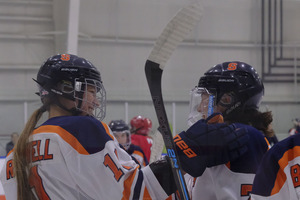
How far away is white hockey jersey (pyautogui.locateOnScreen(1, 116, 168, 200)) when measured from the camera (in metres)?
1.33

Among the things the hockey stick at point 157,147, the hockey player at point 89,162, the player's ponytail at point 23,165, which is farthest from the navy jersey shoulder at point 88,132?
the hockey stick at point 157,147

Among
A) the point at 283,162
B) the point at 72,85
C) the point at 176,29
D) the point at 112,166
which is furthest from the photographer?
the point at 72,85

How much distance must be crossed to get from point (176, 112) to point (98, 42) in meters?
1.20

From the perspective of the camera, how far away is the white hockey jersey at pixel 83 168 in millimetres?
1327

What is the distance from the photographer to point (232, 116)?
4.84ft

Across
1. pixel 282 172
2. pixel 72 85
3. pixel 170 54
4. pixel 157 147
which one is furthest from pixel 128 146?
pixel 282 172

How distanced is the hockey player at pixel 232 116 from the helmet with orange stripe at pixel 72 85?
0.29 m

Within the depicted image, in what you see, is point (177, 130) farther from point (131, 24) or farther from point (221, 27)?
point (131, 24)

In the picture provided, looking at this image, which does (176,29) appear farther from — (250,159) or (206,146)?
(250,159)

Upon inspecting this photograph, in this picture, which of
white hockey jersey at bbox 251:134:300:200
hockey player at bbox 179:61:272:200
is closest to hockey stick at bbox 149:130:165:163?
hockey player at bbox 179:61:272:200

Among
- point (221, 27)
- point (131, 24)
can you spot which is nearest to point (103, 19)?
point (131, 24)

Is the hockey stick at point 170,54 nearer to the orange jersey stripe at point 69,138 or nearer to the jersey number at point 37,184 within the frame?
the orange jersey stripe at point 69,138

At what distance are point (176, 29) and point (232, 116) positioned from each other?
383 mm

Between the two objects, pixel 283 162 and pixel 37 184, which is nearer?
pixel 283 162
